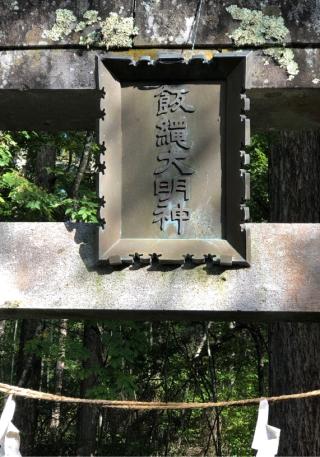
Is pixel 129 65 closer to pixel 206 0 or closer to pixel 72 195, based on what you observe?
pixel 206 0

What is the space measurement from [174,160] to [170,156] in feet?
0.08

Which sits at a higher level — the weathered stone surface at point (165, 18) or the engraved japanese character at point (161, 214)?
the weathered stone surface at point (165, 18)

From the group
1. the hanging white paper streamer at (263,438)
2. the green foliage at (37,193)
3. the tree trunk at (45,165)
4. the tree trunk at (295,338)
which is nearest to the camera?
the hanging white paper streamer at (263,438)

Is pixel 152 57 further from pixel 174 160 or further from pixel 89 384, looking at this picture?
pixel 89 384

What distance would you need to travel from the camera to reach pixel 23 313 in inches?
86.7

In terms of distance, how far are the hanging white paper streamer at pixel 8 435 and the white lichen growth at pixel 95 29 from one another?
147 centimetres

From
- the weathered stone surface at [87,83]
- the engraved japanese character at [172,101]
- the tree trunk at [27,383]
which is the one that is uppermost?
the weathered stone surface at [87,83]

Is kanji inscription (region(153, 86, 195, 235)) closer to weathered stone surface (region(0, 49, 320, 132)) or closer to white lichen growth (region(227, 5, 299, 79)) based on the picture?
weathered stone surface (region(0, 49, 320, 132))

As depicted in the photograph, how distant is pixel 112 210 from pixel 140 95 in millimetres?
477

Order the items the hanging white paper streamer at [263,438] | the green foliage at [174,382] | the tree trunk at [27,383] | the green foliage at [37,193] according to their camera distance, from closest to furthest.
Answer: the hanging white paper streamer at [263,438], the green foliage at [37,193], the green foliage at [174,382], the tree trunk at [27,383]

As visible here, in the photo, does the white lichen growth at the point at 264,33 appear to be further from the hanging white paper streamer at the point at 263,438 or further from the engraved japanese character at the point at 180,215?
the hanging white paper streamer at the point at 263,438

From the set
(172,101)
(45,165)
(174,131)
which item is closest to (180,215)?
(174,131)

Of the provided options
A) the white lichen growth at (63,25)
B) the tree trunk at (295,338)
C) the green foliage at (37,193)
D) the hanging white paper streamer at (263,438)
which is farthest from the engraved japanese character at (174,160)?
the green foliage at (37,193)

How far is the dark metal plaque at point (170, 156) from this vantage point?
82.7 inches
